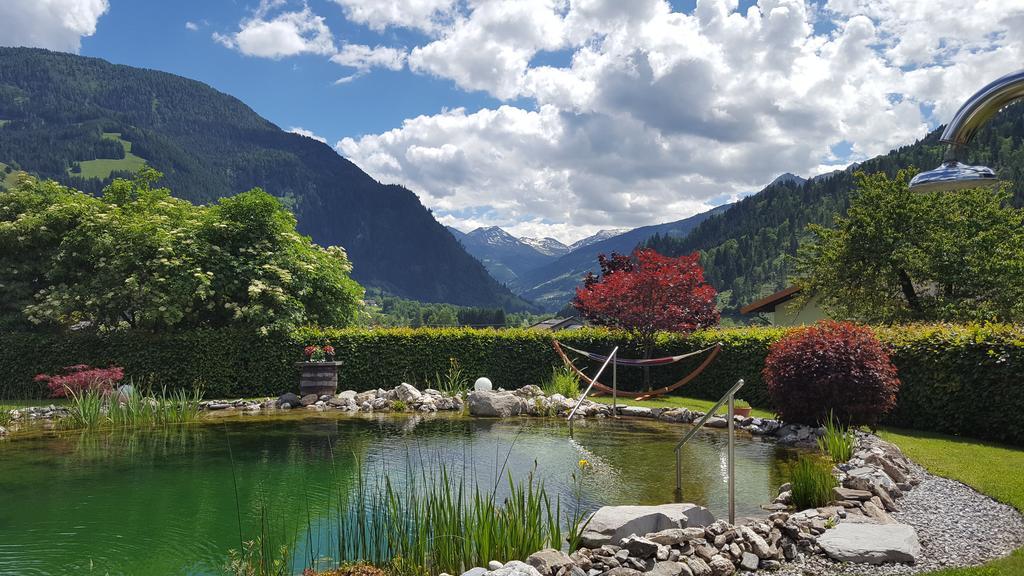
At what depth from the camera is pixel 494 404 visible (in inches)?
477

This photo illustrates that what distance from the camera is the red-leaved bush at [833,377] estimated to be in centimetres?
842

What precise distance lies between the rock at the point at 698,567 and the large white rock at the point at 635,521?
1.83 ft

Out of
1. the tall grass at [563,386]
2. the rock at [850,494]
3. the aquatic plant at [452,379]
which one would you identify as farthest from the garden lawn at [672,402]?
the rock at [850,494]

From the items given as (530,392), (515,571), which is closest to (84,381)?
(530,392)

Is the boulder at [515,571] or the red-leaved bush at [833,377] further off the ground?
the red-leaved bush at [833,377]

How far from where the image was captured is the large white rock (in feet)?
15.0

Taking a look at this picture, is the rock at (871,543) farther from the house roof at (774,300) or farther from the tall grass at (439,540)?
the house roof at (774,300)

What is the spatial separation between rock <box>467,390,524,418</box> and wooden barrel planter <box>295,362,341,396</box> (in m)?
3.48

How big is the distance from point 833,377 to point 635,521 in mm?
5203

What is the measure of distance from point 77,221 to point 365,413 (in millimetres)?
9066

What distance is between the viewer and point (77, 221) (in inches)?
603

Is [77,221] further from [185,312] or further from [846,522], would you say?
[846,522]

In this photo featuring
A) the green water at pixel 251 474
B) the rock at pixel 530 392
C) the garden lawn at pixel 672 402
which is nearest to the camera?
the green water at pixel 251 474

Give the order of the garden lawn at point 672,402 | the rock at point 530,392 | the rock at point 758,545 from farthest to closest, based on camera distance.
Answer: the rock at point 530,392 → the garden lawn at point 672,402 → the rock at point 758,545
